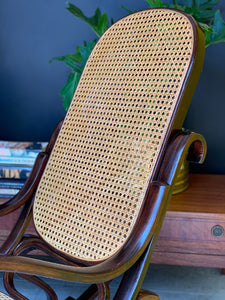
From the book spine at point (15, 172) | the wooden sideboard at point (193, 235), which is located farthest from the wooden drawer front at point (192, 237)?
the book spine at point (15, 172)

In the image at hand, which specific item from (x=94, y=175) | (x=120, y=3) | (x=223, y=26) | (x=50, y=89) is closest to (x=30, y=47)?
(x=50, y=89)

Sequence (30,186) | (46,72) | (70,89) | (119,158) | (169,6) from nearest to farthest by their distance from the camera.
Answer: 1. (119,158)
2. (30,186)
3. (169,6)
4. (70,89)
5. (46,72)

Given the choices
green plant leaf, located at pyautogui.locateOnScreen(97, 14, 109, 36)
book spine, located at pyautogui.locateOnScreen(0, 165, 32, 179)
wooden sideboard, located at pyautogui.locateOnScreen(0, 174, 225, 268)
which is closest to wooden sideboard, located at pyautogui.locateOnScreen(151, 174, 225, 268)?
wooden sideboard, located at pyautogui.locateOnScreen(0, 174, 225, 268)

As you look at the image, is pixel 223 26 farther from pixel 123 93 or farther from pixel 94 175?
pixel 94 175

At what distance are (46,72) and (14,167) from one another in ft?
1.82

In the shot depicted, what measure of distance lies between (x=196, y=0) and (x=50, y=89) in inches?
29.6

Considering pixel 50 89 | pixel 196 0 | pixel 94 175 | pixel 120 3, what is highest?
pixel 196 0

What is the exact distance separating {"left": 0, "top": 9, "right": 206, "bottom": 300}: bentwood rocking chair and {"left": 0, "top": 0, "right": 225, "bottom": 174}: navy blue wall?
70 cm

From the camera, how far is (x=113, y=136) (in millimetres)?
1022

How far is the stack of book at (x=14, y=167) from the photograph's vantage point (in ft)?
4.72

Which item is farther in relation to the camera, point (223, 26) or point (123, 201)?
point (223, 26)

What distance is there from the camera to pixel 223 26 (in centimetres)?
132

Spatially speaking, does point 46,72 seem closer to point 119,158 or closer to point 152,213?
point 119,158

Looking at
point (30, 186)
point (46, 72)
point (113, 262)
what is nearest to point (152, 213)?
point (113, 262)
